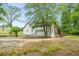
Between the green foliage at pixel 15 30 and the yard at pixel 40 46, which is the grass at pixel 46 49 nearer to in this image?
the yard at pixel 40 46

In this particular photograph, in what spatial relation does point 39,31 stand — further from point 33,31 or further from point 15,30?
point 15,30

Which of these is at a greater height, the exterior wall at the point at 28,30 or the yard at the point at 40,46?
the exterior wall at the point at 28,30

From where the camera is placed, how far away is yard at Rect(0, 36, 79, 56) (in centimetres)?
215

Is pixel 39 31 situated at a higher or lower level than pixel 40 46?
higher

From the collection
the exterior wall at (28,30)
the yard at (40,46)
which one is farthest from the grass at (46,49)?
the exterior wall at (28,30)

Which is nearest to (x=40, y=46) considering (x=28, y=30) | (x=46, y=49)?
(x=46, y=49)

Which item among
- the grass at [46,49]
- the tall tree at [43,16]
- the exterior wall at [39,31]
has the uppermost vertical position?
the tall tree at [43,16]

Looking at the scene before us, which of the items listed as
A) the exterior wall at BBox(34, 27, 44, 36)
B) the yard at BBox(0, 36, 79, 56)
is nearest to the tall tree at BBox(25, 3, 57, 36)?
the exterior wall at BBox(34, 27, 44, 36)

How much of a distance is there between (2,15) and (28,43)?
360 mm

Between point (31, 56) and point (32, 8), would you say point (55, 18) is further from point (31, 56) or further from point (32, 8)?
point (31, 56)

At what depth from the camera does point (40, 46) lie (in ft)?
7.13

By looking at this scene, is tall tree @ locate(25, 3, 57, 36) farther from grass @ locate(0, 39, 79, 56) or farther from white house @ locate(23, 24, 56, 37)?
grass @ locate(0, 39, 79, 56)

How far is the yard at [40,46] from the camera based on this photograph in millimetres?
2148

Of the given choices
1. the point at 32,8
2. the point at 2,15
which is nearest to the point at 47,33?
the point at 32,8
